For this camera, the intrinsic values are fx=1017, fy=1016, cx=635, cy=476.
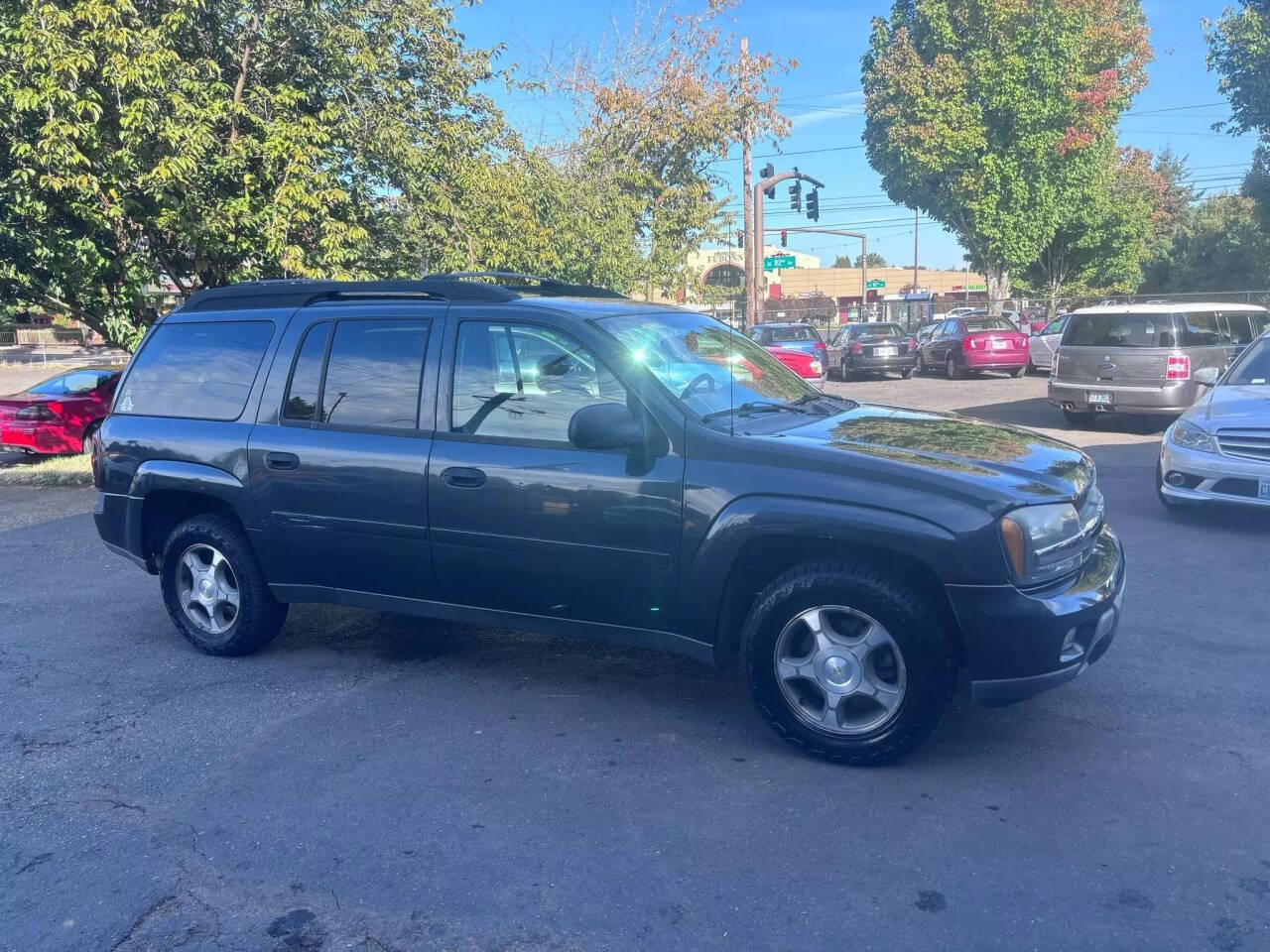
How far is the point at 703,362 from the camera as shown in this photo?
15.8ft

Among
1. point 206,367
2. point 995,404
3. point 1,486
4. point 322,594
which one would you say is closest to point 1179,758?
point 322,594

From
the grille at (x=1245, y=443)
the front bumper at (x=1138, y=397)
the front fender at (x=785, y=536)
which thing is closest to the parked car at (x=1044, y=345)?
the front bumper at (x=1138, y=397)

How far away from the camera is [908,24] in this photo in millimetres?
33594

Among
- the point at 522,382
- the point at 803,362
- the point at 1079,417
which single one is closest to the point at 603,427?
the point at 522,382

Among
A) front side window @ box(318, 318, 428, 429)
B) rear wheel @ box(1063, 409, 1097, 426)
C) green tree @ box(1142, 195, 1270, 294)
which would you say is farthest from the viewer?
green tree @ box(1142, 195, 1270, 294)

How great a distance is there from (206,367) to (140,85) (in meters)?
6.49

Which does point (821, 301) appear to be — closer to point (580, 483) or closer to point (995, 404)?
point (995, 404)

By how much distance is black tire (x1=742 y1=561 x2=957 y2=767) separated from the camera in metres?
3.81

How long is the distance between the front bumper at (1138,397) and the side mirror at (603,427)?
1061 centimetres

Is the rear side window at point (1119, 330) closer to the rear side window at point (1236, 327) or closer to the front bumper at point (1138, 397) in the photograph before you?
the front bumper at point (1138, 397)

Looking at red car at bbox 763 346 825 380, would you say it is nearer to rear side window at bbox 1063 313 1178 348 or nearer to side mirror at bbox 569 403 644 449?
rear side window at bbox 1063 313 1178 348

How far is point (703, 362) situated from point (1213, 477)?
5.01m

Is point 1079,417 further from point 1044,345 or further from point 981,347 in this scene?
point 1044,345

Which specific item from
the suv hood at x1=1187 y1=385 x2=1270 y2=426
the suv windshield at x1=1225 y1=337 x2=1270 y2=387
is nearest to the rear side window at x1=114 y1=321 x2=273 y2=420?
the suv hood at x1=1187 y1=385 x2=1270 y2=426
